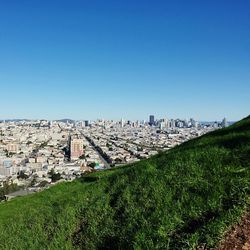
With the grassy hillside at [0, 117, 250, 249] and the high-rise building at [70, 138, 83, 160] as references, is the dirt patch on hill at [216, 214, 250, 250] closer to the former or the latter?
the grassy hillside at [0, 117, 250, 249]

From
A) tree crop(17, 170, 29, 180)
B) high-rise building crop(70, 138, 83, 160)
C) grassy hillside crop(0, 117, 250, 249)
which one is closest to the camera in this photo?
grassy hillside crop(0, 117, 250, 249)

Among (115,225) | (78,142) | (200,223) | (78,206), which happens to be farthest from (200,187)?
(78,142)

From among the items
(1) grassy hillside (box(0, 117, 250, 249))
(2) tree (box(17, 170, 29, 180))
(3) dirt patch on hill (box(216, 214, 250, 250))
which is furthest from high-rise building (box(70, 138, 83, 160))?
(3) dirt patch on hill (box(216, 214, 250, 250))

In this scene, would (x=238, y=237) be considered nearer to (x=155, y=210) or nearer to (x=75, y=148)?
(x=155, y=210)

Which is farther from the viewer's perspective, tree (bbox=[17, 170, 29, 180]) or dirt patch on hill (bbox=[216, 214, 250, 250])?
tree (bbox=[17, 170, 29, 180])

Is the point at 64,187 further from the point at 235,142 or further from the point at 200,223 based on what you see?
the point at 200,223

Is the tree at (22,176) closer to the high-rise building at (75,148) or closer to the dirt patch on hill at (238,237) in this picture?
the high-rise building at (75,148)

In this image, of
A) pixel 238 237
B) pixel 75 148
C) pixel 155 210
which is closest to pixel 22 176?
pixel 75 148
